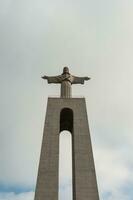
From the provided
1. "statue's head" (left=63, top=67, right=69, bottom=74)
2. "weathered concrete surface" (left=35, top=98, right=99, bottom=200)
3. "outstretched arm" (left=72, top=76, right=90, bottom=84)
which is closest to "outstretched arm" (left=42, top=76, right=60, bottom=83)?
"statue's head" (left=63, top=67, right=69, bottom=74)

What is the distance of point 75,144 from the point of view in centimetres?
2233

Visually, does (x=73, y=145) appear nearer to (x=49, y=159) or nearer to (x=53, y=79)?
(x=49, y=159)

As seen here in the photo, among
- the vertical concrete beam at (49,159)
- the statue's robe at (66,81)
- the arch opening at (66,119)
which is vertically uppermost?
the statue's robe at (66,81)

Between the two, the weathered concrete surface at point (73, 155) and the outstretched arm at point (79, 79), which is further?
the outstretched arm at point (79, 79)

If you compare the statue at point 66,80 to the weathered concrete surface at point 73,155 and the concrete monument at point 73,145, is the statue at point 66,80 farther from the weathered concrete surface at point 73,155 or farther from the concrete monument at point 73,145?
the weathered concrete surface at point 73,155

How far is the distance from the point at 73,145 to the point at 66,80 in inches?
215

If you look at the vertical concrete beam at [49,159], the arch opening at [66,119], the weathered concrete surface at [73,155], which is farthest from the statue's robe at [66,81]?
the vertical concrete beam at [49,159]

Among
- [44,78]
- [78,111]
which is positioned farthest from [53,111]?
[44,78]

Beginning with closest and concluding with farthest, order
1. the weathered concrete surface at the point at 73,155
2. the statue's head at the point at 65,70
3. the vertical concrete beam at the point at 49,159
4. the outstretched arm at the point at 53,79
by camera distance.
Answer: the vertical concrete beam at the point at 49,159 → the weathered concrete surface at the point at 73,155 → the outstretched arm at the point at 53,79 → the statue's head at the point at 65,70

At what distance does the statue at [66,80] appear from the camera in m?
25.5

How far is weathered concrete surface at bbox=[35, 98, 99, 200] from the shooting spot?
20188 mm

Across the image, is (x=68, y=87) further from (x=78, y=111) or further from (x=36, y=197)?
(x=36, y=197)

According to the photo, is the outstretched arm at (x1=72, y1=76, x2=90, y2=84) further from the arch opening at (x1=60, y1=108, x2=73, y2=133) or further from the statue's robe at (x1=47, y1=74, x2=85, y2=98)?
the arch opening at (x1=60, y1=108, x2=73, y2=133)

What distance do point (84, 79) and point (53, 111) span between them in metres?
3.93
